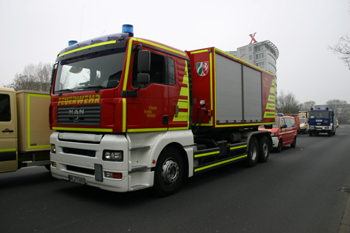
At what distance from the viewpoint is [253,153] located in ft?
28.6

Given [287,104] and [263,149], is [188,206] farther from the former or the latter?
[287,104]

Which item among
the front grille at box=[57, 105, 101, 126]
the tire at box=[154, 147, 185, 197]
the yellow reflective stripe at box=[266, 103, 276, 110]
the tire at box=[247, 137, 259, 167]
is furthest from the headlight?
the yellow reflective stripe at box=[266, 103, 276, 110]

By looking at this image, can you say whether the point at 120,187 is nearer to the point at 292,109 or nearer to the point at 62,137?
the point at 62,137

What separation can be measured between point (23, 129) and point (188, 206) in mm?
4388

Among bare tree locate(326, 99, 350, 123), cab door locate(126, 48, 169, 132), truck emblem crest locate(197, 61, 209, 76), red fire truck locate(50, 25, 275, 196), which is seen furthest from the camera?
bare tree locate(326, 99, 350, 123)

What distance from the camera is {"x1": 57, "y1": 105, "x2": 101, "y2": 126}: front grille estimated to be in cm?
436

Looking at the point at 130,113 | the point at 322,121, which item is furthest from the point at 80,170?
the point at 322,121

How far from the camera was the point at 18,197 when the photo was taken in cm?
496

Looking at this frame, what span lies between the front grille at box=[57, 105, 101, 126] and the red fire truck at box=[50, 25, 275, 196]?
18 millimetres

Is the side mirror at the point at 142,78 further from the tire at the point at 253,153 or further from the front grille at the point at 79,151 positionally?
the tire at the point at 253,153

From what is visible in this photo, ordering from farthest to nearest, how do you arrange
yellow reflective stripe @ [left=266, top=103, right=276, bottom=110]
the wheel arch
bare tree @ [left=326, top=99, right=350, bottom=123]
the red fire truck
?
bare tree @ [left=326, top=99, right=350, bottom=123] < yellow reflective stripe @ [left=266, top=103, right=276, bottom=110] < the wheel arch < the red fire truck

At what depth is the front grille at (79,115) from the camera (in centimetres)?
436

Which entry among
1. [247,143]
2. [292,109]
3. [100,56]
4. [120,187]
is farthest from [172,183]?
[292,109]

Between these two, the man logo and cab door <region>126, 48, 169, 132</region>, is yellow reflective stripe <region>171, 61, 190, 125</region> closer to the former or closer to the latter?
cab door <region>126, 48, 169, 132</region>
